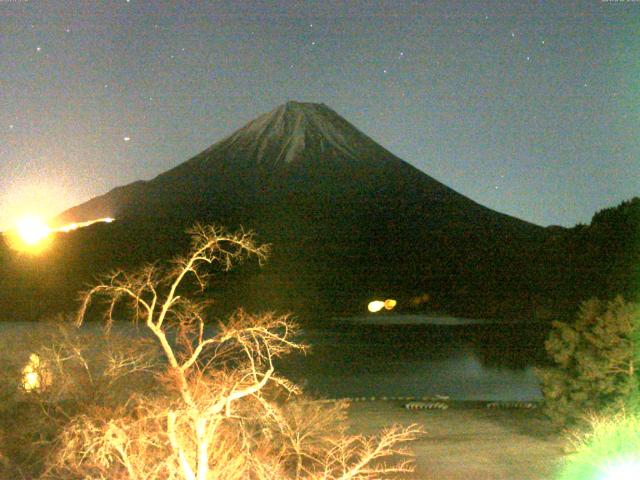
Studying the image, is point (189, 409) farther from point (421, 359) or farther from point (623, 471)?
point (421, 359)

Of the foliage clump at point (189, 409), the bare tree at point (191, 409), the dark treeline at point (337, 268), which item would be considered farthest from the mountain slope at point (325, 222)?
the bare tree at point (191, 409)

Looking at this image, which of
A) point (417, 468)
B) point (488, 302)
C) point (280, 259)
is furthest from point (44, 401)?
point (280, 259)

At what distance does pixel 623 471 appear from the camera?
34.3ft

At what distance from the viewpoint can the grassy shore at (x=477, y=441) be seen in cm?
1251

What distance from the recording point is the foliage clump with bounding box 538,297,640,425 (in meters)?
14.6

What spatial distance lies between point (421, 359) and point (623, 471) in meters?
35.1

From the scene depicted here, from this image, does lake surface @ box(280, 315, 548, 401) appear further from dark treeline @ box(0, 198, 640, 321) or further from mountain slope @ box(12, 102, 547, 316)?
mountain slope @ box(12, 102, 547, 316)

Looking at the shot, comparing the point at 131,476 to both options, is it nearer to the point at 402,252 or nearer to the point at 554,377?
the point at 554,377

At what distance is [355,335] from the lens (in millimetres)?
61062

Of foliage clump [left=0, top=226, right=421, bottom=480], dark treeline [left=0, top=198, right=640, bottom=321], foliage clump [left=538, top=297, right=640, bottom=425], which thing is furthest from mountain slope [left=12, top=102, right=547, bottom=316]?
foliage clump [left=0, top=226, right=421, bottom=480]

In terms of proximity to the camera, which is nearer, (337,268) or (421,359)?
(421,359)

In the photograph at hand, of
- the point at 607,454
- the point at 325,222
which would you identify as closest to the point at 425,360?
the point at 607,454

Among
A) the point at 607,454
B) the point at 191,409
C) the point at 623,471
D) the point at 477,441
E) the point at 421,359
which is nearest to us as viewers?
the point at 191,409

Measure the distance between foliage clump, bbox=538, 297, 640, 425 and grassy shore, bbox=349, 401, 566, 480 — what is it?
76 centimetres
